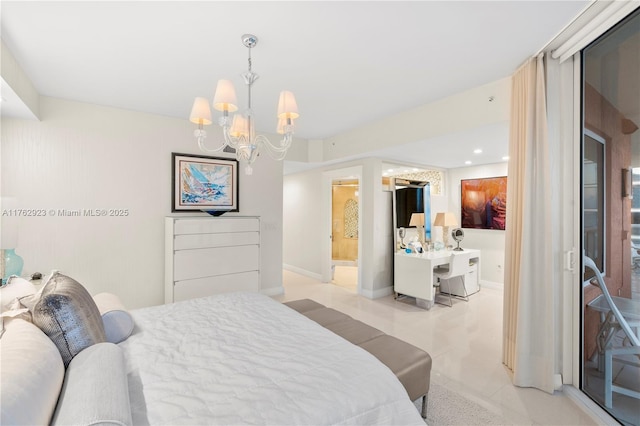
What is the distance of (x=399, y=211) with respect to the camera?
193 inches

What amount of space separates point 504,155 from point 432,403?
148 inches

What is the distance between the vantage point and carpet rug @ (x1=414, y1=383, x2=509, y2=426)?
189cm

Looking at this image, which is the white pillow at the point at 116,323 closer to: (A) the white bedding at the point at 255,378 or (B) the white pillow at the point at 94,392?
(A) the white bedding at the point at 255,378

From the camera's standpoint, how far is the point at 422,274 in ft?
13.4

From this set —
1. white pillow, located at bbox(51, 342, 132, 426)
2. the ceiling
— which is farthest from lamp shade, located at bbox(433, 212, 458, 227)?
white pillow, located at bbox(51, 342, 132, 426)

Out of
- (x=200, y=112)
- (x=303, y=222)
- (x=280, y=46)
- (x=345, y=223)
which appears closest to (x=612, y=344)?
(x=280, y=46)

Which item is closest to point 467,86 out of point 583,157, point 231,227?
point 583,157

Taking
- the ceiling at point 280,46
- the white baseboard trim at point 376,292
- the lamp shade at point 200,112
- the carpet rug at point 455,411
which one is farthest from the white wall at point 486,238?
the lamp shade at point 200,112

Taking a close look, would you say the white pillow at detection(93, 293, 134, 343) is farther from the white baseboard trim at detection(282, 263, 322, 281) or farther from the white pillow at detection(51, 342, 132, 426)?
the white baseboard trim at detection(282, 263, 322, 281)

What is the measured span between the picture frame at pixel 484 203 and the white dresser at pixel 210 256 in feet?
12.8

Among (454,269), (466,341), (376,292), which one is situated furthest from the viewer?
(376,292)

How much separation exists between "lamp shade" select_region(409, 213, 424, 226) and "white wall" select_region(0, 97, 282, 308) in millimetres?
3395

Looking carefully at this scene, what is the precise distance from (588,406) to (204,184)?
4367mm

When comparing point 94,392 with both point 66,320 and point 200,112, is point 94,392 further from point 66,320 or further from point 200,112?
point 200,112
